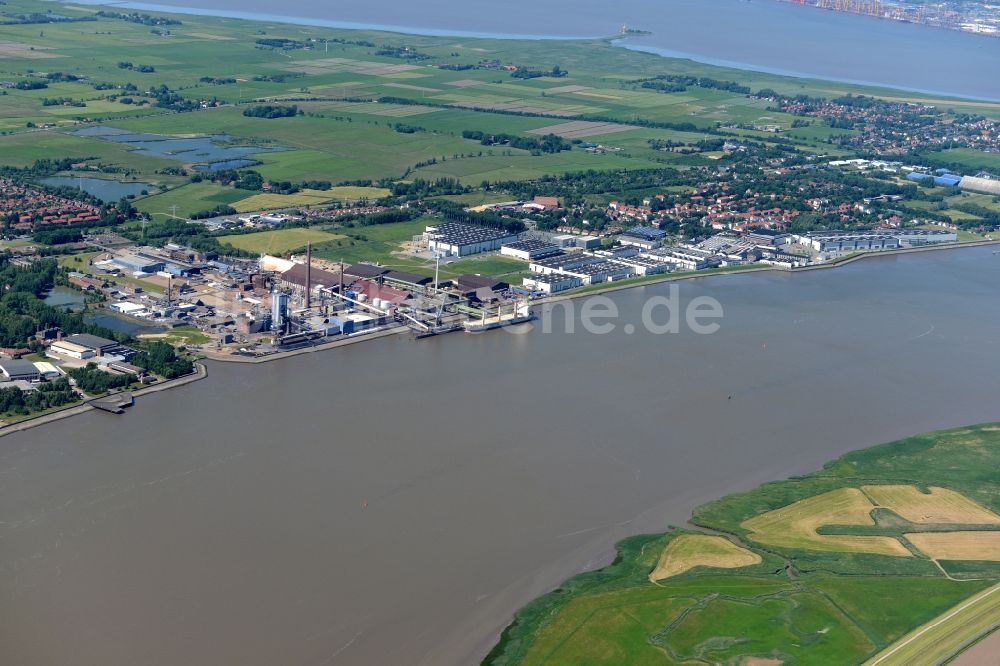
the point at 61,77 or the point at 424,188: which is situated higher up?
the point at 61,77

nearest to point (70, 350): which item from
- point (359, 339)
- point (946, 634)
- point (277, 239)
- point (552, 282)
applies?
point (359, 339)

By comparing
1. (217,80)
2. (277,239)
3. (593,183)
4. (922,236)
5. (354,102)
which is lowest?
(277,239)

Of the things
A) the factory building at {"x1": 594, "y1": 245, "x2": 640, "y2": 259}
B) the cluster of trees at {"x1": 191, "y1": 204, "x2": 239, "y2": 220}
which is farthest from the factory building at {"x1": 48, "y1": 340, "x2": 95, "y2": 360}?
the factory building at {"x1": 594, "y1": 245, "x2": 640, "y2": 259}

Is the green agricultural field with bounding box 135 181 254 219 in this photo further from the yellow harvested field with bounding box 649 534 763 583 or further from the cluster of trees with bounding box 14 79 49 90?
the yellow harvested field with bounding box 649 534 763 583

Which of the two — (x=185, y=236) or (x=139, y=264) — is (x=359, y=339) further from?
(x=185, y=236)

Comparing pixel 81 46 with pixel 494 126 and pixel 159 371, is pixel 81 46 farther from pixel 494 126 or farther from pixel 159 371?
pixel 159 371

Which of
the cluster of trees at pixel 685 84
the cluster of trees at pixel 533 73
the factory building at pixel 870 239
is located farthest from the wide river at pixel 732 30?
the factory building at pixel 870 239

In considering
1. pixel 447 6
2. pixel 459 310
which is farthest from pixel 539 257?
pixel 447 6
